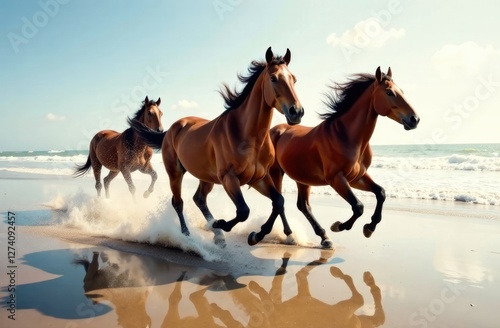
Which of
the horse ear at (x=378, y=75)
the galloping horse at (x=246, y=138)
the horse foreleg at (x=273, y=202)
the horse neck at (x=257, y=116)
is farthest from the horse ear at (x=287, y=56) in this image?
the horse foreleg at (x=273, y=202)

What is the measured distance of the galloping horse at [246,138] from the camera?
3.54 m

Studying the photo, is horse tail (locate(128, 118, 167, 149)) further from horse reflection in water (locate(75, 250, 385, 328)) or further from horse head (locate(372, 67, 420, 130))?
horse head (locate(372, 67, 420, 130))

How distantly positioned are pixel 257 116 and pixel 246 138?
0.91 ft

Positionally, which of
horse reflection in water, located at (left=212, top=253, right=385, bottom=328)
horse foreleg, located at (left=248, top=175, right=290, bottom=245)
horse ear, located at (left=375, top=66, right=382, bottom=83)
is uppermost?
horse ear, located at (left=375, top=66, right=382, bottom=83)

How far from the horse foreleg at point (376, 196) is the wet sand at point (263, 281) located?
33cm

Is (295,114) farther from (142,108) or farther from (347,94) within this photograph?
(142,108)

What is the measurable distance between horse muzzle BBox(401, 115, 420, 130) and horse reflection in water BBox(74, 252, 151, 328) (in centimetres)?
318

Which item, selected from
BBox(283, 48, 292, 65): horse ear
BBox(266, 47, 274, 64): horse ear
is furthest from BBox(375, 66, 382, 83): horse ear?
BBox(266, 47, 274, 64): horse ear

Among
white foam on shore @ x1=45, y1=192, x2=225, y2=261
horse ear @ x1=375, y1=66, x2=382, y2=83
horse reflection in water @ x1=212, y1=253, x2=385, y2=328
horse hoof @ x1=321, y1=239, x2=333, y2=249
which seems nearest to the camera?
horse reflection in water @ x1=212, y1=253, x2=385, y2=328

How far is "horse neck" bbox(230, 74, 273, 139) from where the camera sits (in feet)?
12.8

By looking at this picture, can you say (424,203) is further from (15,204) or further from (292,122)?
(15,204)

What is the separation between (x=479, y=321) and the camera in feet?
8.31

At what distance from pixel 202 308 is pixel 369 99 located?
3.19 meters

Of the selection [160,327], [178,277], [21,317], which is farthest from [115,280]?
[160,327]
